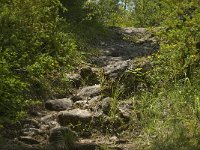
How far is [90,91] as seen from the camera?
7.74 meters

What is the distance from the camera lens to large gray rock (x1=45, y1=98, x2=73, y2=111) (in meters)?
7.21

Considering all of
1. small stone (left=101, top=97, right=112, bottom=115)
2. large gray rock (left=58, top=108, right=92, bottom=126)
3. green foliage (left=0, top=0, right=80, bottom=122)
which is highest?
green foliage (left=0, top=0, right=80, bottom=122)

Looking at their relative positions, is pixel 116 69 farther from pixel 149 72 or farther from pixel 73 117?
pixel 73 117

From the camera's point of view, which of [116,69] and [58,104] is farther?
[116,69]

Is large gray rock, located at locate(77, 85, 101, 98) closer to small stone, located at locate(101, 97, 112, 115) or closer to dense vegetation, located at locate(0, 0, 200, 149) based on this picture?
dense vegetation, located at locate(0, 0, 200, 149)

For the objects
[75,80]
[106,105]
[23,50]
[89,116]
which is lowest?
[89,116]

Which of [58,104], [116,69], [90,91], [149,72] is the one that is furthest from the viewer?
[116,69]

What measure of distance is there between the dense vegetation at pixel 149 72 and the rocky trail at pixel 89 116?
0.79 feet

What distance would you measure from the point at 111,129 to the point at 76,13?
6.21 m

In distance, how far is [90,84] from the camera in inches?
327

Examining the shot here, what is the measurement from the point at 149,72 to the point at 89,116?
154 cm

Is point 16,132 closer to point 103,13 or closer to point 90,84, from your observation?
point 90,84

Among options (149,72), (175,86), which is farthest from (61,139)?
(149,72)

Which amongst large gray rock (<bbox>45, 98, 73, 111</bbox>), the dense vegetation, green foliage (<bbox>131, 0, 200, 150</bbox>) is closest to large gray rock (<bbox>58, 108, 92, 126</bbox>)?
large gray rock (<bbox>45, 98, 73, 111</bbox>)
